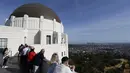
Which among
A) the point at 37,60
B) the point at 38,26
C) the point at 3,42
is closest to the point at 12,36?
the point at 3,42

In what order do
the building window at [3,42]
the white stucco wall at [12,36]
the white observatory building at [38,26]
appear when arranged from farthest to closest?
the white observatory building at [38,26] < the white stucco wall at [12,36] < the building window at [3,42]

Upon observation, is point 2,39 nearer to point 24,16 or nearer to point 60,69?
point 24,16

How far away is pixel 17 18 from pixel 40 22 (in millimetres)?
5137

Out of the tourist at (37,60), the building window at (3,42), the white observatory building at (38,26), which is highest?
the white observatory building at (38,26)

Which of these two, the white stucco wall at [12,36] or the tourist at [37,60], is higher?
the white stucco wall at [12,36]

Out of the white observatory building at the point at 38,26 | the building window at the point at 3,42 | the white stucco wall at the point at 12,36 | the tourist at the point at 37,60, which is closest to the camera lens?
the tourist at the point at 37,60

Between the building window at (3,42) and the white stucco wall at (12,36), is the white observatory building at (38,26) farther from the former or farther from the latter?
the building window at (3,42)

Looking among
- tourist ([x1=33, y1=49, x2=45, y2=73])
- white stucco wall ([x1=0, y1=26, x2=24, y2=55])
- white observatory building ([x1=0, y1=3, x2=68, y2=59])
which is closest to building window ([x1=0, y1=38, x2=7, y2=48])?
white stucco wall ([x1=0, y1=26, x2=24, y2=55])

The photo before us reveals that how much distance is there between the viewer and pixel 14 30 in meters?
22.7

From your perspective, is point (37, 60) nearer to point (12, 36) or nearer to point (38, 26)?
point (12, 36)

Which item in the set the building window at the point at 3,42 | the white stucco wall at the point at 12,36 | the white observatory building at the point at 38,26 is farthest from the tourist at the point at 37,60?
the white observatory building at the point at 38,26

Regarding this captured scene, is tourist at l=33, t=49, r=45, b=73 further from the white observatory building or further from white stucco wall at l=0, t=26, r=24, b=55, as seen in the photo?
the white observatory building

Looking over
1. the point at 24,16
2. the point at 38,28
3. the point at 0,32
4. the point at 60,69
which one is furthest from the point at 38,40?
the point at 60,69

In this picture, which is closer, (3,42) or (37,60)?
(37,60)
